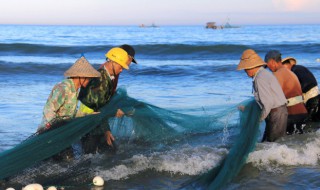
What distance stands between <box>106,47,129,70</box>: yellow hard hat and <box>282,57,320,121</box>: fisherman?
3122 millimetres

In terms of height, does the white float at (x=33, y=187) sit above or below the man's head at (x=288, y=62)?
below

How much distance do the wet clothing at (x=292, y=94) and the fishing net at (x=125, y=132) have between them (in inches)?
40.7

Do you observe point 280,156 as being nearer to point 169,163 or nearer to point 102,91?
point 169,163

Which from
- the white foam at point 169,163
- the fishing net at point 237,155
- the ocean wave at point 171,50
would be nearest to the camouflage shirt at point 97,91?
the white foam at point 169,163

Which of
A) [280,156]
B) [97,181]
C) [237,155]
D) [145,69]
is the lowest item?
[145,69]

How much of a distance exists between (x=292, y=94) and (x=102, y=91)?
114 inches

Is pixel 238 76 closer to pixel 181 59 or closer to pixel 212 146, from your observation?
pixel 181 59

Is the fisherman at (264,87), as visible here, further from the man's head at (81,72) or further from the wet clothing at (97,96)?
the man's head at (81,72)

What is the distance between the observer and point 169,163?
6004 millimetres

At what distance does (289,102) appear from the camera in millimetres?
6969

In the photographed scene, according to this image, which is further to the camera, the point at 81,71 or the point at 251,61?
the point at 251,61

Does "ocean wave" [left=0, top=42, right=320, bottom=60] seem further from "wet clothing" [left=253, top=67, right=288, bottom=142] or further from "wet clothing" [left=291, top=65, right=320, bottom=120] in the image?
"wet clothing" [left=253, top=67, right=288, bottom=142]

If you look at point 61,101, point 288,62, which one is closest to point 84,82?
point 61,101

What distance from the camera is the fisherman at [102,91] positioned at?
5.64 meters
